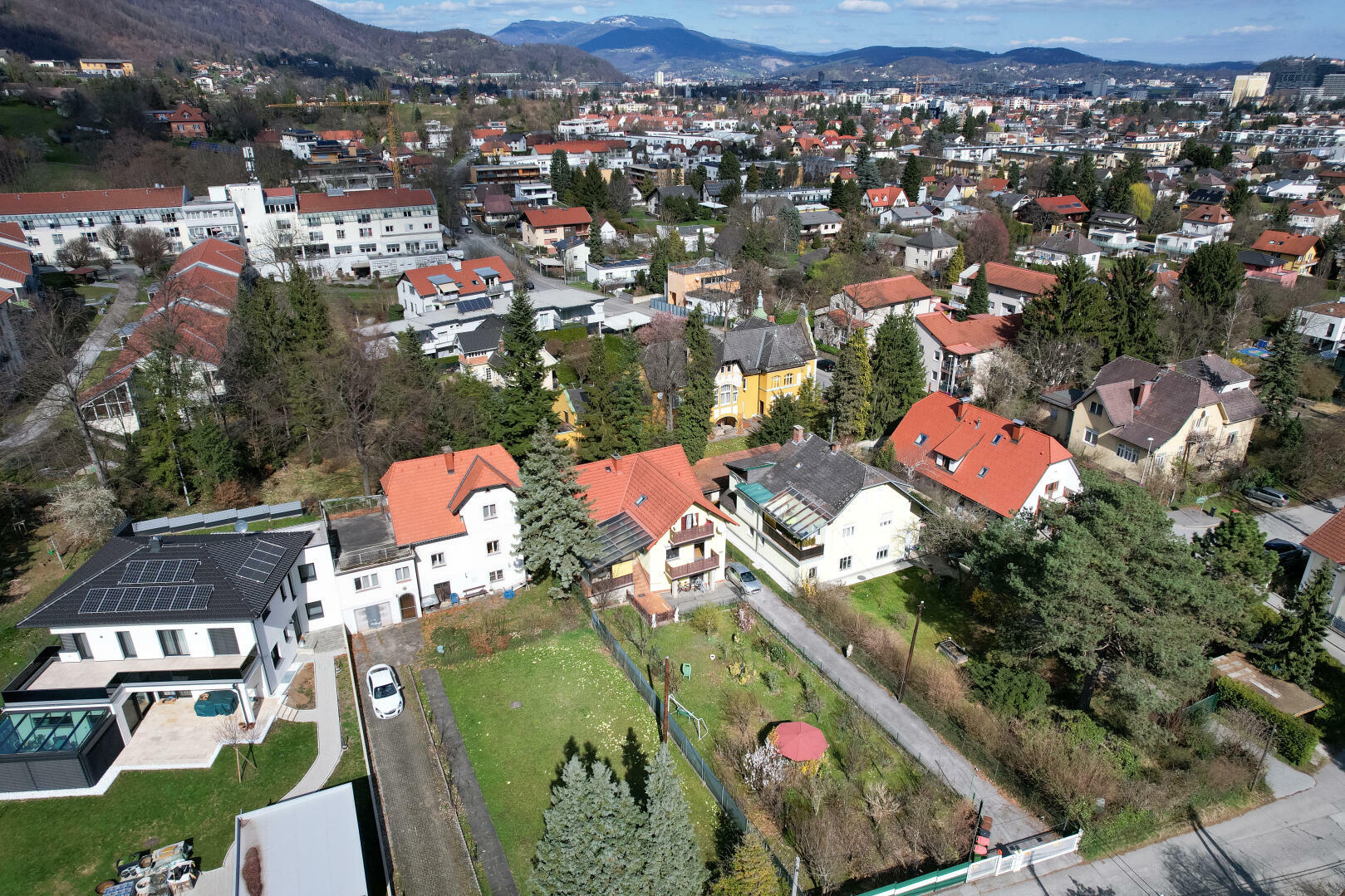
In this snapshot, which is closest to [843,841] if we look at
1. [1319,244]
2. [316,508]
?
[316,508]

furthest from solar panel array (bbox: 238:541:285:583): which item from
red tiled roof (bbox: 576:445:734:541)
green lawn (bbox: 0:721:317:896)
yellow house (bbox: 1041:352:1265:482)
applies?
yellow house (bbox: 1041:352:1265:482)

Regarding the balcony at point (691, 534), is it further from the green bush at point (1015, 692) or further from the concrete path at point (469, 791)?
the green bush at point (1015, 692)

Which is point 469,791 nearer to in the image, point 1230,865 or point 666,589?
point 666,589

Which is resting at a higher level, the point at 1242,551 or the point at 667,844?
the point at 667,844

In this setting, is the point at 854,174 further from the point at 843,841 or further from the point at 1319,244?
the point at 843,841

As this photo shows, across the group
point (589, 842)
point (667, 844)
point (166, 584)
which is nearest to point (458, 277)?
point (166, 584)

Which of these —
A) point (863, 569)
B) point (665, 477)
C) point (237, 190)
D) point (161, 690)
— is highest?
point (237, 190)
